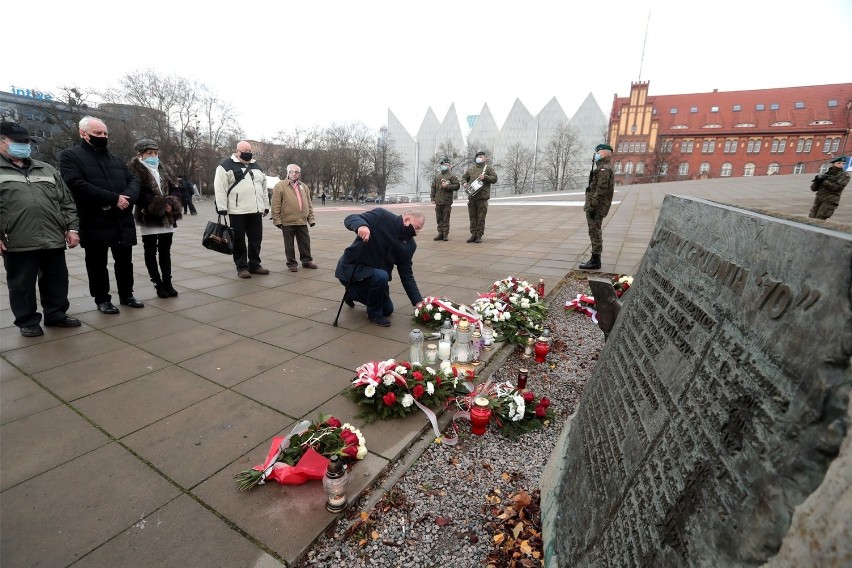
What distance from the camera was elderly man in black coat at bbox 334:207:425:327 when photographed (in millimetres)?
4477

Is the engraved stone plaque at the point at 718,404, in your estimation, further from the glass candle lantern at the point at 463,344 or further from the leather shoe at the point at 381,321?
the leather shoe at the point at 381,321

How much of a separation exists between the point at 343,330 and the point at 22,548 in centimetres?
283

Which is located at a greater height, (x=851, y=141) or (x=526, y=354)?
(x=851, y=141)

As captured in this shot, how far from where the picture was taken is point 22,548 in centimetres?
176

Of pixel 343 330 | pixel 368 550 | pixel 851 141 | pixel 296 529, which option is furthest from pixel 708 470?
pixel 851 141

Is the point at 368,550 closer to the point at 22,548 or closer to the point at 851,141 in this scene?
the point at 22,548

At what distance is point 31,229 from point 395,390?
12.2 feet

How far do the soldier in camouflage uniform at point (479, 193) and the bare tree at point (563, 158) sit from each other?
49.8m

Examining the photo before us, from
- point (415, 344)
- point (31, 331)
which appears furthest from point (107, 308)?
point (415, 344)

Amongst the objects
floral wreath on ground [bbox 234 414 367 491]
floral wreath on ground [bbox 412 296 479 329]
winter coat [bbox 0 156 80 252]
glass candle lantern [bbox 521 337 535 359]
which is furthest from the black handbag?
glass candle lantern [bbox 521 337 535 359]

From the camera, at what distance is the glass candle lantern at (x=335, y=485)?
199 cm

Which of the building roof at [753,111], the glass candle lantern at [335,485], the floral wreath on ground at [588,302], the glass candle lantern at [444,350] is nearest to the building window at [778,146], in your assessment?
the building roof at [753,111]

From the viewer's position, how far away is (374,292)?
452 cm

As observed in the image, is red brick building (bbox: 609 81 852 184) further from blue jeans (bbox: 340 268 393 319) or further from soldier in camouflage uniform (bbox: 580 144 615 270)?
blue jeans (bbox: 340 268 393 319)
